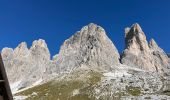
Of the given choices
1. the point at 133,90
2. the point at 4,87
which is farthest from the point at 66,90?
the point at 4,87

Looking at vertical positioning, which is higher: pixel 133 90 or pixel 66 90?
pixel 66 90

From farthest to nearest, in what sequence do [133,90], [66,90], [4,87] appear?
[66,90]
[133,90]
[4,87]

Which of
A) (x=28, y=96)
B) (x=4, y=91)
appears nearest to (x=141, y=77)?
(x=28, y=96)

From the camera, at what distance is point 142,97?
14175cm

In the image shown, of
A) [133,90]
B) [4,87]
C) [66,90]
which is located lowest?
[4,87]

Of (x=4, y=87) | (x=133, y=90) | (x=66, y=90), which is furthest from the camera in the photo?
(x=66, y=90)

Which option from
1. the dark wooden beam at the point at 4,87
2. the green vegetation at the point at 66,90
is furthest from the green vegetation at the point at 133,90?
the dark wooden beam at the point at 4,87

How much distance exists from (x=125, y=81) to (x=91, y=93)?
78.8 feet

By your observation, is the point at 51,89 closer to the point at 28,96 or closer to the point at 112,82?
the point at 28,96

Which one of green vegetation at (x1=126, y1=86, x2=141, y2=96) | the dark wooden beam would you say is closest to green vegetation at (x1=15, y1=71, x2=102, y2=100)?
green vegetation at (x1=126, y1=86, x2=141, y2=96)

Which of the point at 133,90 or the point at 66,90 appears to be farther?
the point at 66,90

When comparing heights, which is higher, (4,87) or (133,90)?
(133,90)

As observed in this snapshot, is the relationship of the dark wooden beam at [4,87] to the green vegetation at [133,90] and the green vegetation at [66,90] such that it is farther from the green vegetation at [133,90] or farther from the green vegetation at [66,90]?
the green vegetation at [66,90]

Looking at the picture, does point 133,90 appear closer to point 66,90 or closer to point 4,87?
Answer: point 66,90
